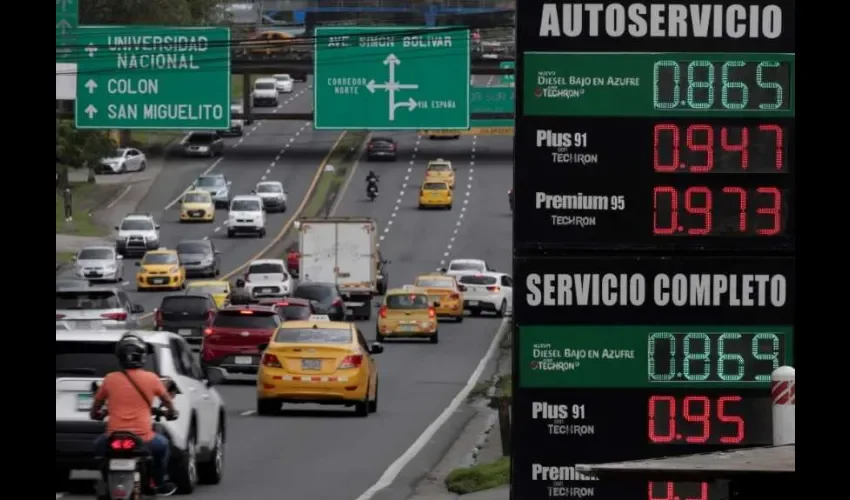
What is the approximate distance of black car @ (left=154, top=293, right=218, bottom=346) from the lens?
45.8 meters

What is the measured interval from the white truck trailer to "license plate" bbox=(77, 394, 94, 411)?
137 feet

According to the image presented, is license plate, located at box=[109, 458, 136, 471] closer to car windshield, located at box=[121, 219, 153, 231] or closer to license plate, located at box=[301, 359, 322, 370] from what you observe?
license plate, located at box=[301, 359, 322, 370]

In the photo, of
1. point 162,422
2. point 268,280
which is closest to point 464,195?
point 268,280

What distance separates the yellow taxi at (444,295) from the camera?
189 feet

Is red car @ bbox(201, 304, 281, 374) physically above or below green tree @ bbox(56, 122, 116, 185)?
below

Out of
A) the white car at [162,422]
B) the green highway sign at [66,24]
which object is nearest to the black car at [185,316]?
the green highway sign at [66,24]

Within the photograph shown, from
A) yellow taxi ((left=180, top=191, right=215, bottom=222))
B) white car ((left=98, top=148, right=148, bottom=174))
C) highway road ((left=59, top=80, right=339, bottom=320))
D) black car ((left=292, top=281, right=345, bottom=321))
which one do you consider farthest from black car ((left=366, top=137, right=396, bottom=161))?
black car ((left=292, top=281, right=345, bottom=321))

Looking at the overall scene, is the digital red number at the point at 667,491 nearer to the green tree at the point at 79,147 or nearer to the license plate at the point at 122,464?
the license plate at the point at 122,464

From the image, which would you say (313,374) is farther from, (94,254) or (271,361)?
(94,254)

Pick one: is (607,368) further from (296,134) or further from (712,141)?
(296,134)

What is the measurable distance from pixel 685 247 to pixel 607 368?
36.0 inches

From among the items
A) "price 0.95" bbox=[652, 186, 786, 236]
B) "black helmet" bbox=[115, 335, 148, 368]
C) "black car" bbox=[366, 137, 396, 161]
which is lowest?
"black helmet" bbox=[115, 335, 148, 368]

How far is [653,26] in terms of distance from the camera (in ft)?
41.8

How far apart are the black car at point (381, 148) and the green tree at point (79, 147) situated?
52.1 feet
